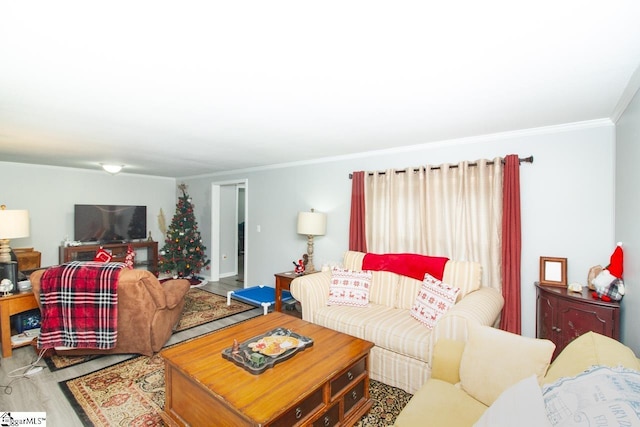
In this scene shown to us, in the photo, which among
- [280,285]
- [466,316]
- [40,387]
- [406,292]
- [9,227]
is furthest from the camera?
[280,285]

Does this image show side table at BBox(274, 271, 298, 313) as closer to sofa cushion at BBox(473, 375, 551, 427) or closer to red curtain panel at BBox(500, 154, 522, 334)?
red curtain panel at BBox(500, 154, 522, 334)

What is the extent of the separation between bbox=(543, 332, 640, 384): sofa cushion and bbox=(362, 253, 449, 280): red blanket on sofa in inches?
61.7

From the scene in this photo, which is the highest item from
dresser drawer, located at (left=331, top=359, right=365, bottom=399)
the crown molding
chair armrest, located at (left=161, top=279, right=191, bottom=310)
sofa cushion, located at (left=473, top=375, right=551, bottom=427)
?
the crown molding

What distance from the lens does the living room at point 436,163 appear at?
2322 millimetres

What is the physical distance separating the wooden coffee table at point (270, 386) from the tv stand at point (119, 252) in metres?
4.71

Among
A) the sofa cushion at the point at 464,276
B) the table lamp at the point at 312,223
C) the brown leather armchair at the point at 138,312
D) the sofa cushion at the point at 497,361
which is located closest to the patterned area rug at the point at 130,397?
the brown leather armchair at the point at 138,312

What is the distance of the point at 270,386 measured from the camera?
5.36 feet

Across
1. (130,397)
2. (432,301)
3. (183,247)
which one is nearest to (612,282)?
(432,301)

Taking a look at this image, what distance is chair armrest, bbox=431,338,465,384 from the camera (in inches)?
66.8

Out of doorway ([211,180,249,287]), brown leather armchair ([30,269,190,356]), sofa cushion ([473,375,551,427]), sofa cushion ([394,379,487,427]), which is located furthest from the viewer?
doorway ([211,180,249,287])

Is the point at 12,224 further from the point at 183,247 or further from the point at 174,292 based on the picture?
the point at 183,247

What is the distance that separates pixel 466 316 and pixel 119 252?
20.3 feet

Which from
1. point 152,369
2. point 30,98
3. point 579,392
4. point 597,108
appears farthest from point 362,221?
point 30,98

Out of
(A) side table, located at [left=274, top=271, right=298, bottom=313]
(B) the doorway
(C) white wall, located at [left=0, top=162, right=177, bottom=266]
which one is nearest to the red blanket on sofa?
(A) side table, located at [left=274, top=271, right=298, bottom=313]
